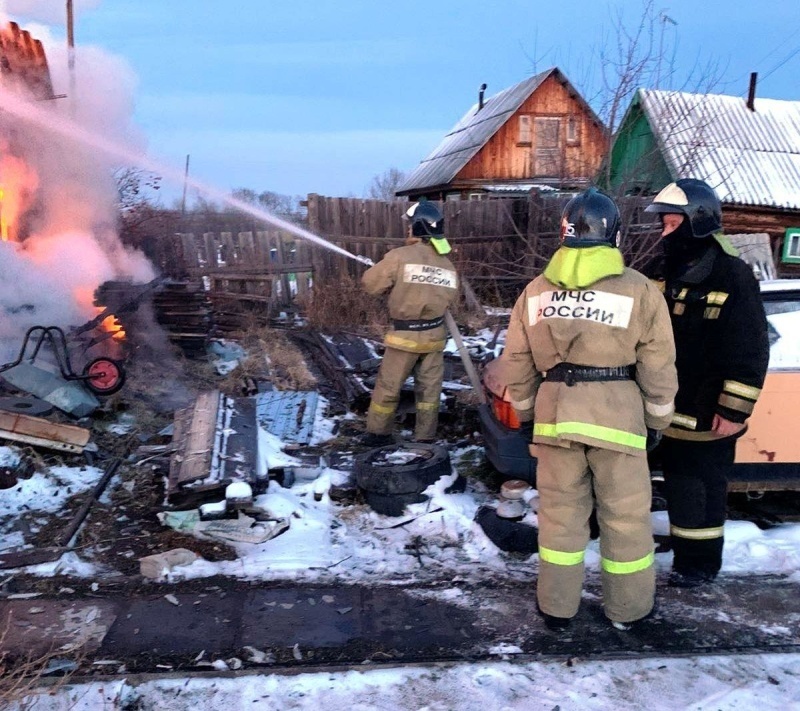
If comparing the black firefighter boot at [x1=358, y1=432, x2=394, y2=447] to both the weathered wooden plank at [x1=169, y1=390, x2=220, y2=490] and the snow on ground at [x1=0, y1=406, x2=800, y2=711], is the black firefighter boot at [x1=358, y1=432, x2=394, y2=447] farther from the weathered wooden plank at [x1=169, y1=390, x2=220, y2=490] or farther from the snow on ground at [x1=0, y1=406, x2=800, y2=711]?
the weathered wooden plank at [x1=169, y1=390, x2=220, y2=490]

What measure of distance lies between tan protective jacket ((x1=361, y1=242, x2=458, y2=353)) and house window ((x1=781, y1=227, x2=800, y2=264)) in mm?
13606

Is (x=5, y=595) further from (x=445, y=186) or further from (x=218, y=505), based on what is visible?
(x=445, y=186)

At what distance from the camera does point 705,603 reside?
3.54 m

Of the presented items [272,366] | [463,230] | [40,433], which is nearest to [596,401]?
[40,433]

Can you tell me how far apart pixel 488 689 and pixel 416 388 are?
336 cm

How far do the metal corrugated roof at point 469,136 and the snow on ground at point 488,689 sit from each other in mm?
20151

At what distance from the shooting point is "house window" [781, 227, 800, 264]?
15977 millimetres

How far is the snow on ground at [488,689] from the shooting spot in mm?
2703

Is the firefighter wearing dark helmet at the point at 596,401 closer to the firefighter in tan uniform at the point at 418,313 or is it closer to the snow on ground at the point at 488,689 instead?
the snow on ground at the point at 488,689

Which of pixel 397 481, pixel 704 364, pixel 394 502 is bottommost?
pixel 394 502

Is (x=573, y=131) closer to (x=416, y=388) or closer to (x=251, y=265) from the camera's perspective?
(x=251, y=265)

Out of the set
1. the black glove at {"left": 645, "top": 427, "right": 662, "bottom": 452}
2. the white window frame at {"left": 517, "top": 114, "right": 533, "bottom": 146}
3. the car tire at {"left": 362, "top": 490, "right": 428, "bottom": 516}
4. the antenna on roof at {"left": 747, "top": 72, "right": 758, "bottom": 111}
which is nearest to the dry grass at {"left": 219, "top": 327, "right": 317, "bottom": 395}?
the car tire at {"left": 362, "top": 490, "right": 428, "bottom": 516}

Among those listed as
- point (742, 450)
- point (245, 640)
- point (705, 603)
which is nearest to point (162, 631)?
point (245, 640)

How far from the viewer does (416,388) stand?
5.97m
